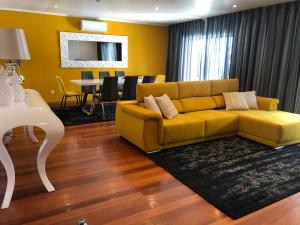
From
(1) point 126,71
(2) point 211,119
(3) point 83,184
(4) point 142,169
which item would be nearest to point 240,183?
(4) point 142,169

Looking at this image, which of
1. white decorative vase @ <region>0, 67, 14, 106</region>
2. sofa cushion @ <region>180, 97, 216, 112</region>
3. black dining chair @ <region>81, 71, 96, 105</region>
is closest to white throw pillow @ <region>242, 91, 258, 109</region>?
sofa cushion @ <region>180, 97, 216, 112</region>

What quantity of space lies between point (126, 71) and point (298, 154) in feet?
17.3

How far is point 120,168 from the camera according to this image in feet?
9.81

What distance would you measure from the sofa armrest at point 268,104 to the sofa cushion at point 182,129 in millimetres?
1476

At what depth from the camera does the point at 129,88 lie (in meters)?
5.49

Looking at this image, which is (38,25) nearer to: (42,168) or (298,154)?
(42,168)

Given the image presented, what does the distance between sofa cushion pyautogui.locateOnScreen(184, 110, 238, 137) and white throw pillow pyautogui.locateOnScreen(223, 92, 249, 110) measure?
1.31 ft

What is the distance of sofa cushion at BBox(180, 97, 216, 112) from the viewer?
170 inches

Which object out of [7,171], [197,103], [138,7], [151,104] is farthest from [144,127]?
[138,7]

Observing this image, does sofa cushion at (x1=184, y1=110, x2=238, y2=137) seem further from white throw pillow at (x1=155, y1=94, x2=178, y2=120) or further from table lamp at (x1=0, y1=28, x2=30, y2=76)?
table lamp at (x1=0, y1=28, x2=30, y2=76)

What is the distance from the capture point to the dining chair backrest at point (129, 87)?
17.8 ft

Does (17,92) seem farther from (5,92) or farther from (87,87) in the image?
(87,87)

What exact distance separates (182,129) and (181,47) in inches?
171

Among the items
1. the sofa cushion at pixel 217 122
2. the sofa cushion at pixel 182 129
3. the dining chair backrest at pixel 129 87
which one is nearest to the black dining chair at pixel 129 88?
the dining chair backrest at pixel 129 87
